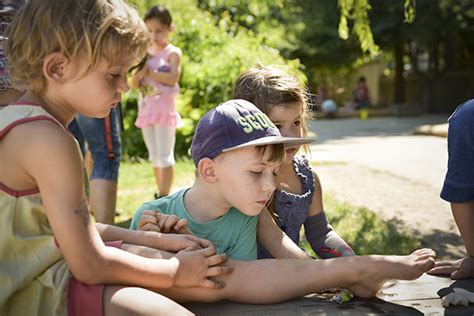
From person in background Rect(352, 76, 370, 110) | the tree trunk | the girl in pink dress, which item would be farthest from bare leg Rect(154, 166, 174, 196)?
person in background Rect(352, 76, 370, 110)

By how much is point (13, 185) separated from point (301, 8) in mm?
21537

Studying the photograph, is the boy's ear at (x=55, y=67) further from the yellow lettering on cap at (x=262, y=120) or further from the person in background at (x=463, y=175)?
the person in background at (x=463, y=175)

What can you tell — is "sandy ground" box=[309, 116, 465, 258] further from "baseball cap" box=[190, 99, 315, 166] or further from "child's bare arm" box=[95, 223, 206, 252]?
"child's bare arm" box=[95, 223, 206, 252]

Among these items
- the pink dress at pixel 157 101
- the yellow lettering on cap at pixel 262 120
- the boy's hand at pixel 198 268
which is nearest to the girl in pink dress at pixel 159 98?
the pink dress at pixel 157 101

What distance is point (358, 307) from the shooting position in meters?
2.26

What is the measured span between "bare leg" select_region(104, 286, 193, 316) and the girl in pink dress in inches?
151

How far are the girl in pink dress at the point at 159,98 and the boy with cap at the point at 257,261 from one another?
3.46 metres

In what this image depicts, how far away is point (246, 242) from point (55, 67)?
1005 millimetres

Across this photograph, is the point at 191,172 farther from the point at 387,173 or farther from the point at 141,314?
the point at 141,314

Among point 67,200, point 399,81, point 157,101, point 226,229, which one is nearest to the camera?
point 67,200

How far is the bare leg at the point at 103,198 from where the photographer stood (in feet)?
14.5

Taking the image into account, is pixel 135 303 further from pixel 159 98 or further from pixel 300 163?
pixel 159 98

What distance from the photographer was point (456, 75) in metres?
23.0

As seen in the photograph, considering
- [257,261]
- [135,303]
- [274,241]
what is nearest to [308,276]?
[257,261]
